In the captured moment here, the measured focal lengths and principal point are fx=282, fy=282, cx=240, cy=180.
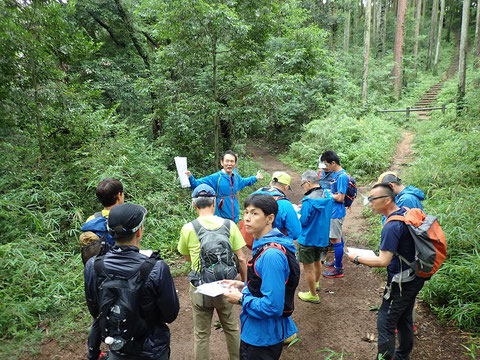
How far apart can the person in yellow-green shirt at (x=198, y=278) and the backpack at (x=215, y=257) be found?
0.04 m

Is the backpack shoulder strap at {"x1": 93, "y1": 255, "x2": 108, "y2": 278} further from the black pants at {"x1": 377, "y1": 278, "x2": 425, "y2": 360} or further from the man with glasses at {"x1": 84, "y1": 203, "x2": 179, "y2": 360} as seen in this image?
the black pants at {"x1": 377, "y1": 278, "x2": 425, "y2": 360}

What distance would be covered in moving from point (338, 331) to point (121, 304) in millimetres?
3292

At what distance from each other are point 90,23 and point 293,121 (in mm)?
11135

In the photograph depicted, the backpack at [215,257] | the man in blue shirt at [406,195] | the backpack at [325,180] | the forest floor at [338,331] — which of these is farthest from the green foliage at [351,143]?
the backpack at [215,257]

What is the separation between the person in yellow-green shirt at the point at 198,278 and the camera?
2771 mm

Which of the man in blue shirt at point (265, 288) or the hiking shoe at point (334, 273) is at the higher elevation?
the man in blue shirt at point (265, 288)

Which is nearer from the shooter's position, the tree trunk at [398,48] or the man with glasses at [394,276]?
the man with glasses at [394,276]

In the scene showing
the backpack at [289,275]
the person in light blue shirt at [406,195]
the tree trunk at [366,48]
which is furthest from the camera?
the tree trunk at [366,48]

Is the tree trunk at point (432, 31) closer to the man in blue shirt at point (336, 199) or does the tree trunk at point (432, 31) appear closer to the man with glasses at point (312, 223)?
the man in blue shirt at point (336, 199)

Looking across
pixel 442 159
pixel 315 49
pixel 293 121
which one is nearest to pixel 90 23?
pixel 315 49

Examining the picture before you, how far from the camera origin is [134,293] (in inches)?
73.3

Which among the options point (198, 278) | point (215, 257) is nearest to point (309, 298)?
point (198, 278)

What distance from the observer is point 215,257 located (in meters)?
2.63

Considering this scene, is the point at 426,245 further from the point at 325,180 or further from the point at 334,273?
the point at 334,273
